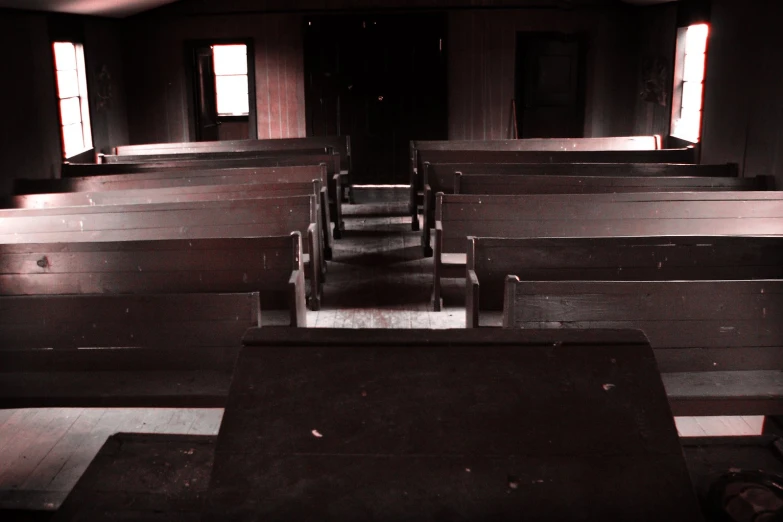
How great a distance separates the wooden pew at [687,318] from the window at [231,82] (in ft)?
34.2

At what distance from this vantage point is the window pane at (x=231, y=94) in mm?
12922

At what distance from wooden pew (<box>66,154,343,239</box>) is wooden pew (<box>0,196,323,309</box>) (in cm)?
137

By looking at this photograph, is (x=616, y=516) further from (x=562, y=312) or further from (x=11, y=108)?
(x=11, y=108)

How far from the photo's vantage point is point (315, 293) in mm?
5203

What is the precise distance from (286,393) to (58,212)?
3.56m

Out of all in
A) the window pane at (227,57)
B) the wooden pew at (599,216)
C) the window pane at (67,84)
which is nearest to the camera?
the wooden pew at (599,216)

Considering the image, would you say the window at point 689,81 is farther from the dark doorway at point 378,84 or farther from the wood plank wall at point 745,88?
the dark doorway at point 378,84

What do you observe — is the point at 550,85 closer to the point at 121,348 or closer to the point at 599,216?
the point at 599,216

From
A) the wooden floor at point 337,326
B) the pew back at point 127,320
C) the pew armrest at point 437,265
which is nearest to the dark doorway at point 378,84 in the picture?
the wooden floor at point 337,326

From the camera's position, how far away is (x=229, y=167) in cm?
684

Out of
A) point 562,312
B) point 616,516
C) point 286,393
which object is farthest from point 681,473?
point 562,312

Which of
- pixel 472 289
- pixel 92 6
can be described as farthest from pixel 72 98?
pixel 472 289

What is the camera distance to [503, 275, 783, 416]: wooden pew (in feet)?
9.95

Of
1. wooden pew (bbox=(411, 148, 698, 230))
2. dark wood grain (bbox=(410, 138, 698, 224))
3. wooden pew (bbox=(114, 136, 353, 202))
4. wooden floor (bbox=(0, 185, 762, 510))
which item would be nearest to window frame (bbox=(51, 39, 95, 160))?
wooden pew (bbox=(114, 136, 353, 202))
